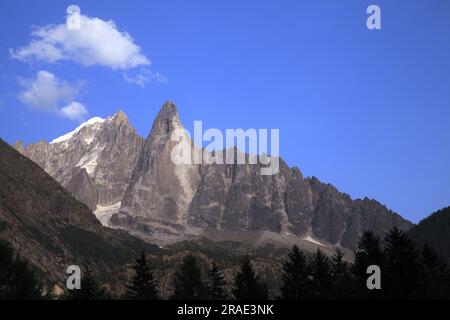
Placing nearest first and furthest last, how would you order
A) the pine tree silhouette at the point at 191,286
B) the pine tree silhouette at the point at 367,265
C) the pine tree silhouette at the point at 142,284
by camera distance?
the pine tree silhouette at the point at 367,265 → the pine tree silhouette at the point at 142,284 → the pine tree silhouette at the point at 191,286

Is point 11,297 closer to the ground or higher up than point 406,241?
closer to the ground

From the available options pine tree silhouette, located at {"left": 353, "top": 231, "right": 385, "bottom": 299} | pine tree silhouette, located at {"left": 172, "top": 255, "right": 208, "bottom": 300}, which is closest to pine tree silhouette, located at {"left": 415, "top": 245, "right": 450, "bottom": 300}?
pine tree silhouette, located at {"left": 353, "top": 231, "right": 385, "bottom": 299}

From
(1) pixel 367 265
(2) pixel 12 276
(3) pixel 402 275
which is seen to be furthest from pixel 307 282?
(2) pixel 12 276

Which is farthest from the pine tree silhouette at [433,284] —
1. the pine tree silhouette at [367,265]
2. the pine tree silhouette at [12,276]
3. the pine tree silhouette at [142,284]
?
the pine tree silhouette at [12,276]

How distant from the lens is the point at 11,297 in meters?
87.6

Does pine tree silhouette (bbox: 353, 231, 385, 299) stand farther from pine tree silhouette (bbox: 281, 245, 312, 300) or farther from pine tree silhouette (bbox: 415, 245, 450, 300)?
pine tree silhouette (bbox: 281, 245, 312, 300)

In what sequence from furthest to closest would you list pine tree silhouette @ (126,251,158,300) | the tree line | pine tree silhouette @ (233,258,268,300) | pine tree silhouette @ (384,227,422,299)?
pine tree silhouette @ (233,258,268,300), pine tree silhouette @ (126,251,158,300), the tree line, pine tree silhouette @ (384,227,422,299)

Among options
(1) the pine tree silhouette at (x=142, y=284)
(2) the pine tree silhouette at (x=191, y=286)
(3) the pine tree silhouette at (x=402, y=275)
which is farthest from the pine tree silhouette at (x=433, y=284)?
(1) the pine tree silhouette at (x=142, y=284)

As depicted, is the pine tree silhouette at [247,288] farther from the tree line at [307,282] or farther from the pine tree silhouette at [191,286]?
the pine tree silhouette at [191,286]

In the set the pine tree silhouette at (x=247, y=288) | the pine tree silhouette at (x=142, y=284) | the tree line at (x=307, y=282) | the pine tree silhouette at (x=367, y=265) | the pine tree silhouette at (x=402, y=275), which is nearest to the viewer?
the pine tree silhouette at (x=402, y=275)

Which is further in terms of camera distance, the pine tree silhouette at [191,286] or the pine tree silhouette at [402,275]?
the pine tree silhouette at [191,286]
